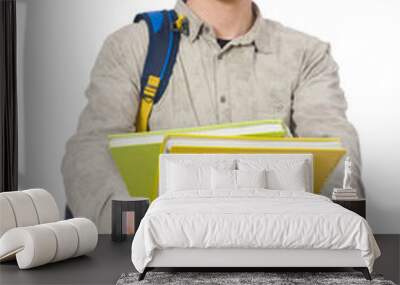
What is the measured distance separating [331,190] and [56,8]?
3123mm

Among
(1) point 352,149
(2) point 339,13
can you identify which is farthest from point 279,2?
(1) point 352,149

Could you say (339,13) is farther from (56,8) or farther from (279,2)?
(56,8)

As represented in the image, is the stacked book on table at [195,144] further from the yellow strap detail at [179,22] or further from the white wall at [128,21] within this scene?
the yellow strap detail at [179,22]

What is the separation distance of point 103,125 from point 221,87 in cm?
116

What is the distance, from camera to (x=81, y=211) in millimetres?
6777

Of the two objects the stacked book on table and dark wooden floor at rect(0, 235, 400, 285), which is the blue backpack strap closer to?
the stacked book on table

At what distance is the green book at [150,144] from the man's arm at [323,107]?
0.75 ft

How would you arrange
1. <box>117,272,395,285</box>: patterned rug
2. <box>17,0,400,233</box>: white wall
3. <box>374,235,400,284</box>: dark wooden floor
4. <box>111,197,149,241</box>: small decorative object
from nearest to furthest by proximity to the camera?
1. <box>117,272,395,285</box>: patterned rug
2. <box>374,235,400,284</box>: dark wooden floor
3. <box>111,197,149,241</box>: small decorative object
4. <box>17,0,400,233</box>: white wall

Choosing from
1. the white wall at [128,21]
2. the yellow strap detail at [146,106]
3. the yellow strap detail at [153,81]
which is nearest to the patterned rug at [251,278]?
the yellow strap detail at [146,106]

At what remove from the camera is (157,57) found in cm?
→ 671

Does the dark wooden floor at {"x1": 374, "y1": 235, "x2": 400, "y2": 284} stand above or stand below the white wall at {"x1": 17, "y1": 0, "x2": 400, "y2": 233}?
below

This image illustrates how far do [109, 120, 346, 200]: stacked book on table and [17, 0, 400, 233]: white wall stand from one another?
558 mm

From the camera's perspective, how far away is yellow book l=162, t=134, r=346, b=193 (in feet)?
21.4

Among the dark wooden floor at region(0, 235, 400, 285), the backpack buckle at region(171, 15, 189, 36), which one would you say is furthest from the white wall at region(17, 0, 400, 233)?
the dark wooden floor at region(0, 235, 400, 285)
